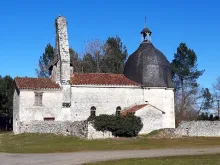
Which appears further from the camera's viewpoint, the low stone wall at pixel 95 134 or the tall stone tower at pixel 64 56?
the tall stone tower at pixel 64 56

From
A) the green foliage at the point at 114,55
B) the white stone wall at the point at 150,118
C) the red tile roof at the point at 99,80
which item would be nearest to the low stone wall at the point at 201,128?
the white stone wall at the point at 150,118

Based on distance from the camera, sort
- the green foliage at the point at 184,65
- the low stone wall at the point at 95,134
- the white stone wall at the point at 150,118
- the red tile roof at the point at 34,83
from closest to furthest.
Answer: the low stone wall at the point at 95,134
the white stone wall at the point at 150,118
the red tile roof at the point at 34,83
the green foliage at the point at 184,65

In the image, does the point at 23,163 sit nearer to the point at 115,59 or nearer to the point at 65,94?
the point at 65,94

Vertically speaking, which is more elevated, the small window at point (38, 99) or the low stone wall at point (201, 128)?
the small window at point (38, 99)

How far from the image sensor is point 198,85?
67.0 metres

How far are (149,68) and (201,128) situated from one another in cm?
948

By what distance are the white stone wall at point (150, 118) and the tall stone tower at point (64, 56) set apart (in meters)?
8.76

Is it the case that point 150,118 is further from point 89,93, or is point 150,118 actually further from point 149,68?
point 89,93

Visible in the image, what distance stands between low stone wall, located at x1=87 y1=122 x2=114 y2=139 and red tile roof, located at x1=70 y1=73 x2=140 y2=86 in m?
8.19

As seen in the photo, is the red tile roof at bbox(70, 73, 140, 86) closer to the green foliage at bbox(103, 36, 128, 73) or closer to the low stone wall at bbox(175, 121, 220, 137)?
the low stone wall at bbox(175, 121, 220, 137)

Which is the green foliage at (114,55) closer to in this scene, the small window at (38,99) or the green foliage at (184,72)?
the green foliage at (184,72)

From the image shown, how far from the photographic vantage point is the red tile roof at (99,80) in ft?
144

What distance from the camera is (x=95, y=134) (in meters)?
36.8

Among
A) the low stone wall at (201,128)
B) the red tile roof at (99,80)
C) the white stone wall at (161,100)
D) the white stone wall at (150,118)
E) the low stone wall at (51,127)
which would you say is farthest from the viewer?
the white stone wall at (161,100)
